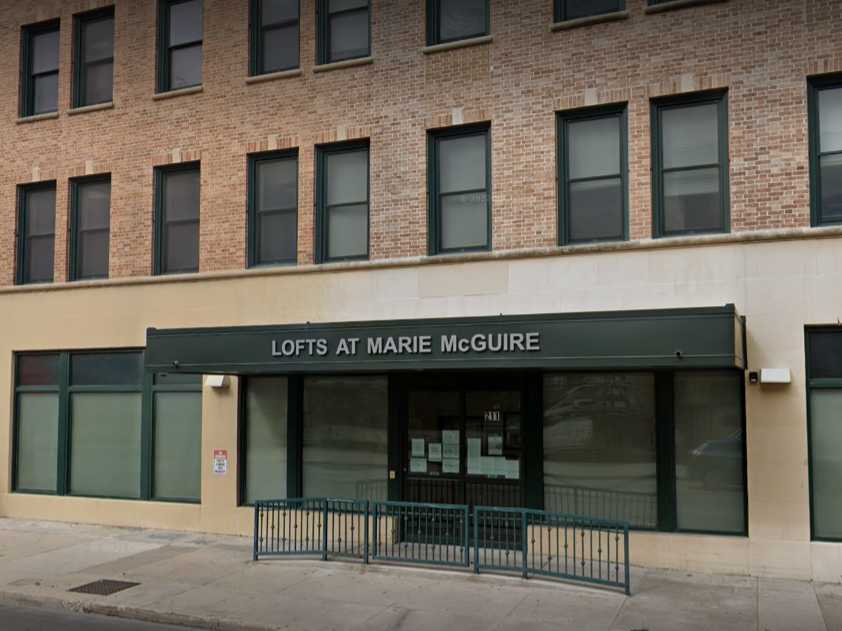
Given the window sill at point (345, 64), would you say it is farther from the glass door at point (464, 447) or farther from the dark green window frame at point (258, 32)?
the glass door at point (464, 447)

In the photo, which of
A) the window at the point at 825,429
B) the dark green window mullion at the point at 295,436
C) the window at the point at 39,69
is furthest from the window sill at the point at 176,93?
the window at the point at 825,429

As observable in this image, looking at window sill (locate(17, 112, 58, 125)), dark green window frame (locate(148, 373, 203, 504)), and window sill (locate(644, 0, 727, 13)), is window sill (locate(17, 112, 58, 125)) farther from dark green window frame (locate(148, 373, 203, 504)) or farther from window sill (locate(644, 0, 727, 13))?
window sill (locate(644, 0, 727, 13))

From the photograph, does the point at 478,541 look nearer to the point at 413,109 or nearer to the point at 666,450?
the point at 666,450

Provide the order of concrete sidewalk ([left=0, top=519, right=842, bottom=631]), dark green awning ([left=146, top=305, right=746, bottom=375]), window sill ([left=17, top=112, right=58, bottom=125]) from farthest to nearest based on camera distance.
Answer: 1. window sill ([left=17, top=112, right=58, bottom=125])
2. dark green awning ([left=146, top=305, right=746, bottom=375])
3. concrete sidewalk ([left=0, top=519, right=842, bottom=631])

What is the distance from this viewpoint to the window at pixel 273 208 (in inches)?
597

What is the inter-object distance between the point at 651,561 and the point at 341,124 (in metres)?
8.56

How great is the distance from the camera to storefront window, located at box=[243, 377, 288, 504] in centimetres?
1488

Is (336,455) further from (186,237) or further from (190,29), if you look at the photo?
(190,29)

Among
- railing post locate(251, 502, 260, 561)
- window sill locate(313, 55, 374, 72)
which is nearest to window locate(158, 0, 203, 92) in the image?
window sill locate(313, 55, 374, 72)

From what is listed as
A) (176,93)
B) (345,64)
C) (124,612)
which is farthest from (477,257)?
(124,612)

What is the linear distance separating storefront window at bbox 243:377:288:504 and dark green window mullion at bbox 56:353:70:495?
3.98 m

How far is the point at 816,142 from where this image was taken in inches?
471

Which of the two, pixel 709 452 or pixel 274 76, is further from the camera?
pixel 274 76

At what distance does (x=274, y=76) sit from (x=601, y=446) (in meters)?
8.45
